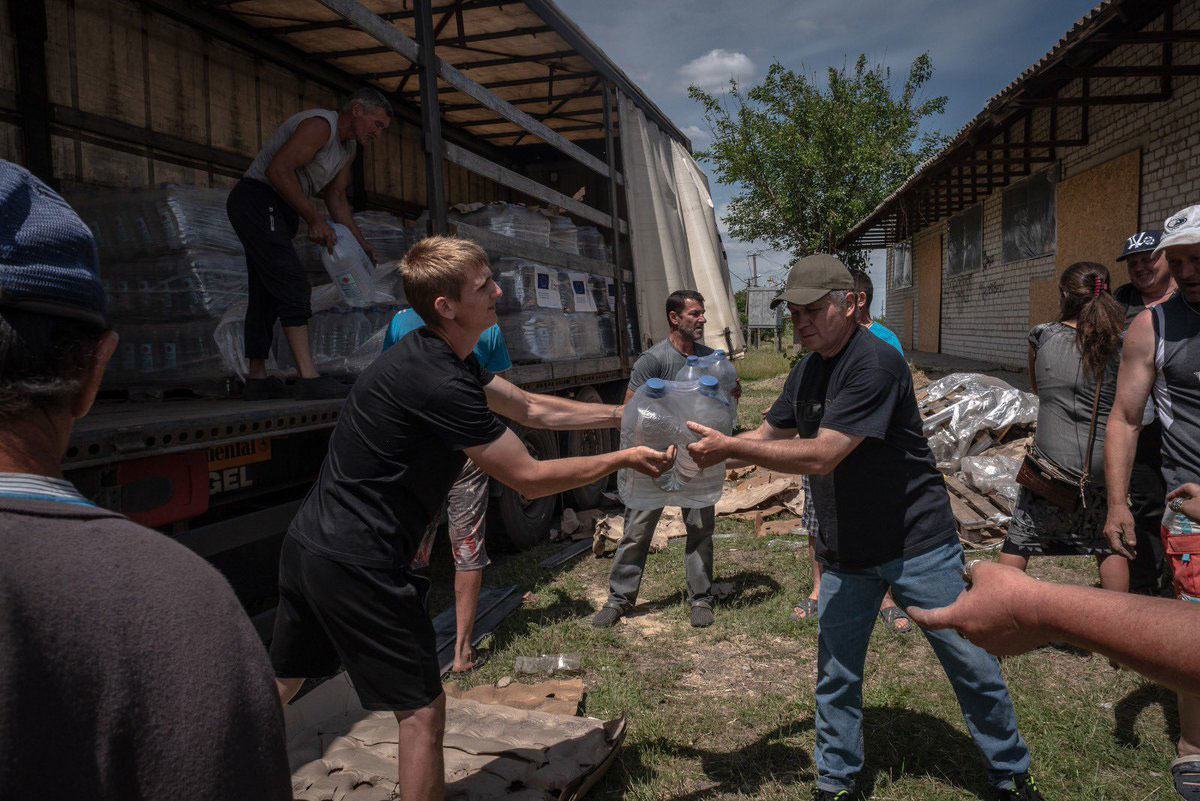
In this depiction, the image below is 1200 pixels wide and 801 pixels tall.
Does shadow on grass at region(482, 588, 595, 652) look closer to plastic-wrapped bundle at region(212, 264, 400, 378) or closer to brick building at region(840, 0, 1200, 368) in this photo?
plastic-wrapped bundle at region(212, 264, 400, 378)

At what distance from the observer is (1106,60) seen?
10016mm

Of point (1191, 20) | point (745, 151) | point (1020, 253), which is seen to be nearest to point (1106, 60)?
point (1191, 20)

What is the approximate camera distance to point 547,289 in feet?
21.2

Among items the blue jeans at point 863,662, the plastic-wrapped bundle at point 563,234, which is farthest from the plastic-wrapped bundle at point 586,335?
the blue jeans at point 863,662

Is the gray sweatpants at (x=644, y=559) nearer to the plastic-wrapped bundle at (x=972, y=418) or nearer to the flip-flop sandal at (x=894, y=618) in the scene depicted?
the flip-flop sandal at (x=894, y=618)

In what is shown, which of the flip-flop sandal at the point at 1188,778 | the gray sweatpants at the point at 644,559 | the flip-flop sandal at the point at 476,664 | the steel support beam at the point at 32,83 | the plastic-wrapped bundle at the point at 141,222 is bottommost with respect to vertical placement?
the flip-flop sandal at the point at 476,664

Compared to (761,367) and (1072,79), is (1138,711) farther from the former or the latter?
(761,367)

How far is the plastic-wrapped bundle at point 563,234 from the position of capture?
7.32 metres

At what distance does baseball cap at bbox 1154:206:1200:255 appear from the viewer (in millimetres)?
2648

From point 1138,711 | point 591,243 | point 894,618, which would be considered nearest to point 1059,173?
point 591,243

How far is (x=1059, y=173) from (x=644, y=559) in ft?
33.2

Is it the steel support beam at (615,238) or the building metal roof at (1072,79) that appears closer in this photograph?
the building metal roof at (1072,79)

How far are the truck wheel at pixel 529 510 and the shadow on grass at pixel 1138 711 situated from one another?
12.8ft

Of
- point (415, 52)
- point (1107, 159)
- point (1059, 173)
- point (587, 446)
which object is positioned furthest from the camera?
point (1059, 173)
